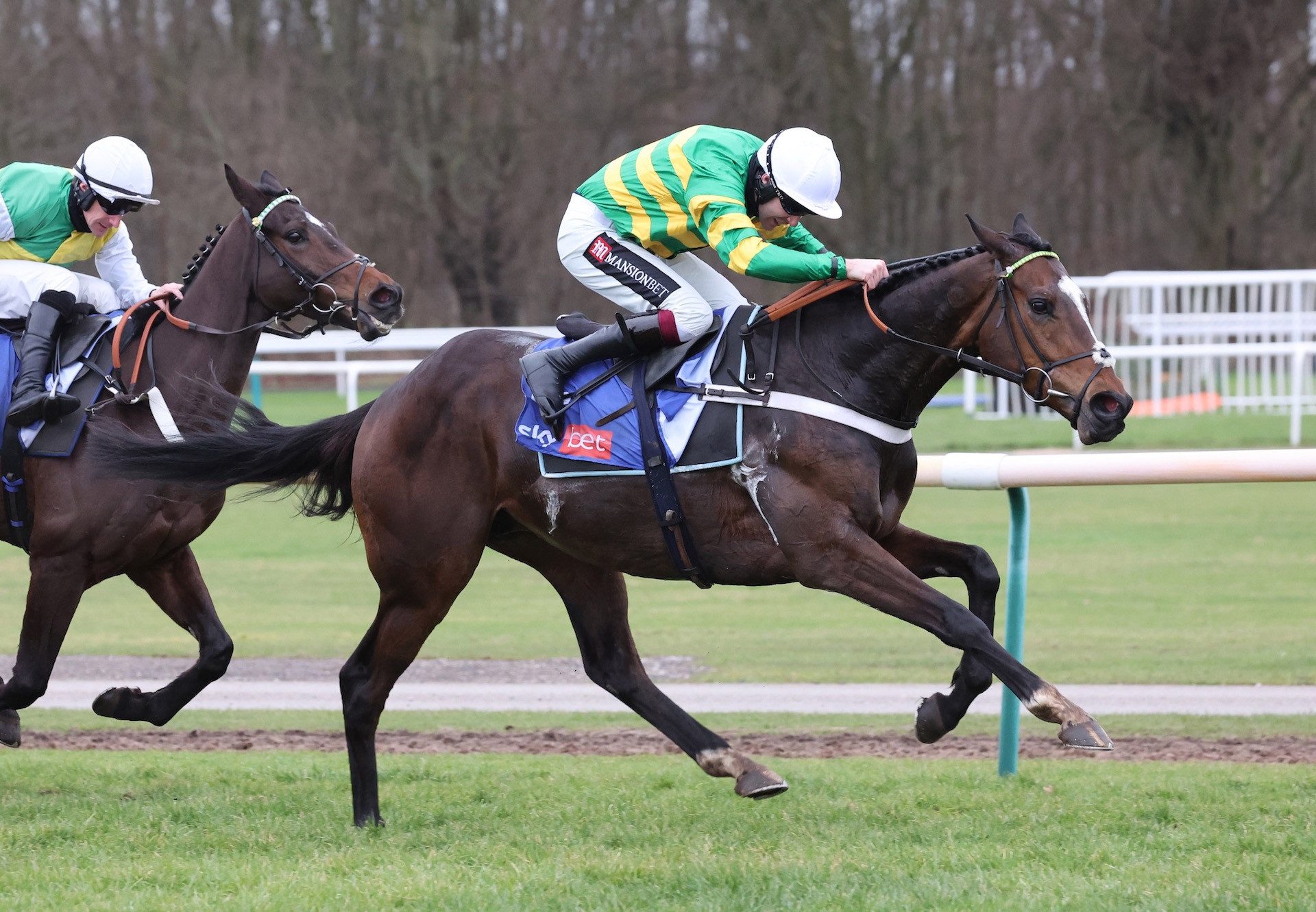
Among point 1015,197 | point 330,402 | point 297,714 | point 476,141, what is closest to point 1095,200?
point 1015,197

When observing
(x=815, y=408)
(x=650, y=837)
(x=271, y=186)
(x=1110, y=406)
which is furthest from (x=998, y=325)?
(x=271, y=186)

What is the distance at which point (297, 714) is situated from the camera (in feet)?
23.9

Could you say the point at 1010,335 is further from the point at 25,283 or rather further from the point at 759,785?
the point at 25,283

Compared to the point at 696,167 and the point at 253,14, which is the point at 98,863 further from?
the point at 253,14

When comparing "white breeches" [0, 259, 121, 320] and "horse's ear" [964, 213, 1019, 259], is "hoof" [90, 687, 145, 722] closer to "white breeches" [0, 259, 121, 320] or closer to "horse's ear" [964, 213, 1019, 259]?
"white breeches" [0, 259, 121, 320]

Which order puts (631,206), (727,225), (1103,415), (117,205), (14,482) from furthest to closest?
(117,205), (14,482), (631,206), (727,225), (1103,415)

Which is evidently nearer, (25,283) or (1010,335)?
(1010,335)

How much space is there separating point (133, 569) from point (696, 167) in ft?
7.86

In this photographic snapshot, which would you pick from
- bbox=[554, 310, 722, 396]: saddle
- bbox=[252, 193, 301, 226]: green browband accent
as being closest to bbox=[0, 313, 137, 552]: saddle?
bbox=[252, 193, 301, 226]: green browband accent

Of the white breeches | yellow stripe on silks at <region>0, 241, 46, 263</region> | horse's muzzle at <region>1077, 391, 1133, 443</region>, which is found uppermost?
yellow stripe on silks at <region>0, 241, 46, 263</region>

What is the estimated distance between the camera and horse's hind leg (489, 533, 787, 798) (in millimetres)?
4918

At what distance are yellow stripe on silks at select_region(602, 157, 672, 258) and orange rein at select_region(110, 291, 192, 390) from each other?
5.44 feet

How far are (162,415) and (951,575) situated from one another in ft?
8.75

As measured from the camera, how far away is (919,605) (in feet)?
14.2
